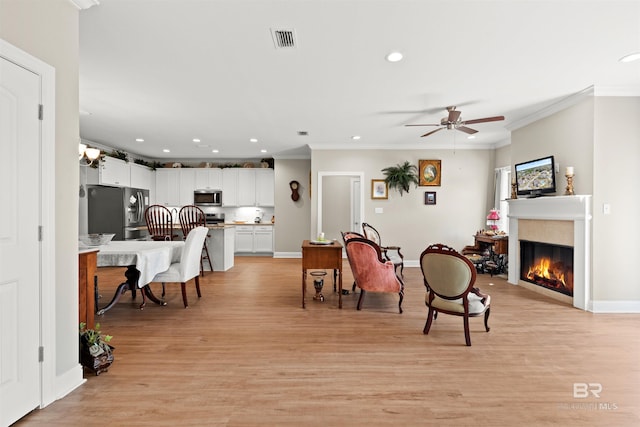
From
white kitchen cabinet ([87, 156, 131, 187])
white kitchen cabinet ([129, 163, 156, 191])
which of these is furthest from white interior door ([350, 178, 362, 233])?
white kitchen cabinet ([129, 163, 156, 191])

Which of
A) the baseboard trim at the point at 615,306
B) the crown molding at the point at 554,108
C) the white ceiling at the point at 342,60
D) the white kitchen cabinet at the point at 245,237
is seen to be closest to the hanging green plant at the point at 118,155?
the white ceiling at the point at 342,60

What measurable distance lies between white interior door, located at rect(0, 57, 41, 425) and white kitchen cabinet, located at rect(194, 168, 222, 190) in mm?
6735

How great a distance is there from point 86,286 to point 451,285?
9.69 feet

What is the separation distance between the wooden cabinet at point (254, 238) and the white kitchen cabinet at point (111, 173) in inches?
108

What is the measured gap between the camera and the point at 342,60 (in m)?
2.89

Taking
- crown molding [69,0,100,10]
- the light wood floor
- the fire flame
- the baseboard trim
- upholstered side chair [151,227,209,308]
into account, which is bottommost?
the light wood floor

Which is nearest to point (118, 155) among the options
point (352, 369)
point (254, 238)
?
point (254, 238)

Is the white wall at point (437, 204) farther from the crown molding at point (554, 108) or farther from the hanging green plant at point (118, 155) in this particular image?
the hanging green plant at point (118, 155)

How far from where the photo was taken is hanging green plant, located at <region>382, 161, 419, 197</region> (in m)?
6.49

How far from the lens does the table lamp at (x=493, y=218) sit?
5773mm

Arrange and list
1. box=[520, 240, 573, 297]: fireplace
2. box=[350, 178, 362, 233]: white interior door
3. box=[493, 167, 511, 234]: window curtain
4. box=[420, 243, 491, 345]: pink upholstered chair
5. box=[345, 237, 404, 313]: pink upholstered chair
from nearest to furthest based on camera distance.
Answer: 1. box=[420, 243, 491, 345]: pink upholstered chair
2. box=[345, 237, 404, 313]: pink upholstered chair
3. box=[520, 240, 573, 297]: fireplace
4. box=[493, 167, 511, 234]: window curtain
5. box=[350, 178, 362, 233]: white interior door

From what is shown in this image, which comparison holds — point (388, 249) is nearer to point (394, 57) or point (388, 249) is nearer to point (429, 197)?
point (429, 197)

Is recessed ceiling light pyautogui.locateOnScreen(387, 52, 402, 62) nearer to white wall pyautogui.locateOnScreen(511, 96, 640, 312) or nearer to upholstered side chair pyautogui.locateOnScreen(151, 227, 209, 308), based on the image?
white wall pyautogui.locateOnScreen(511, 96, 640, 312)

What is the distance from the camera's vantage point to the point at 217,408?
6.01 feet
